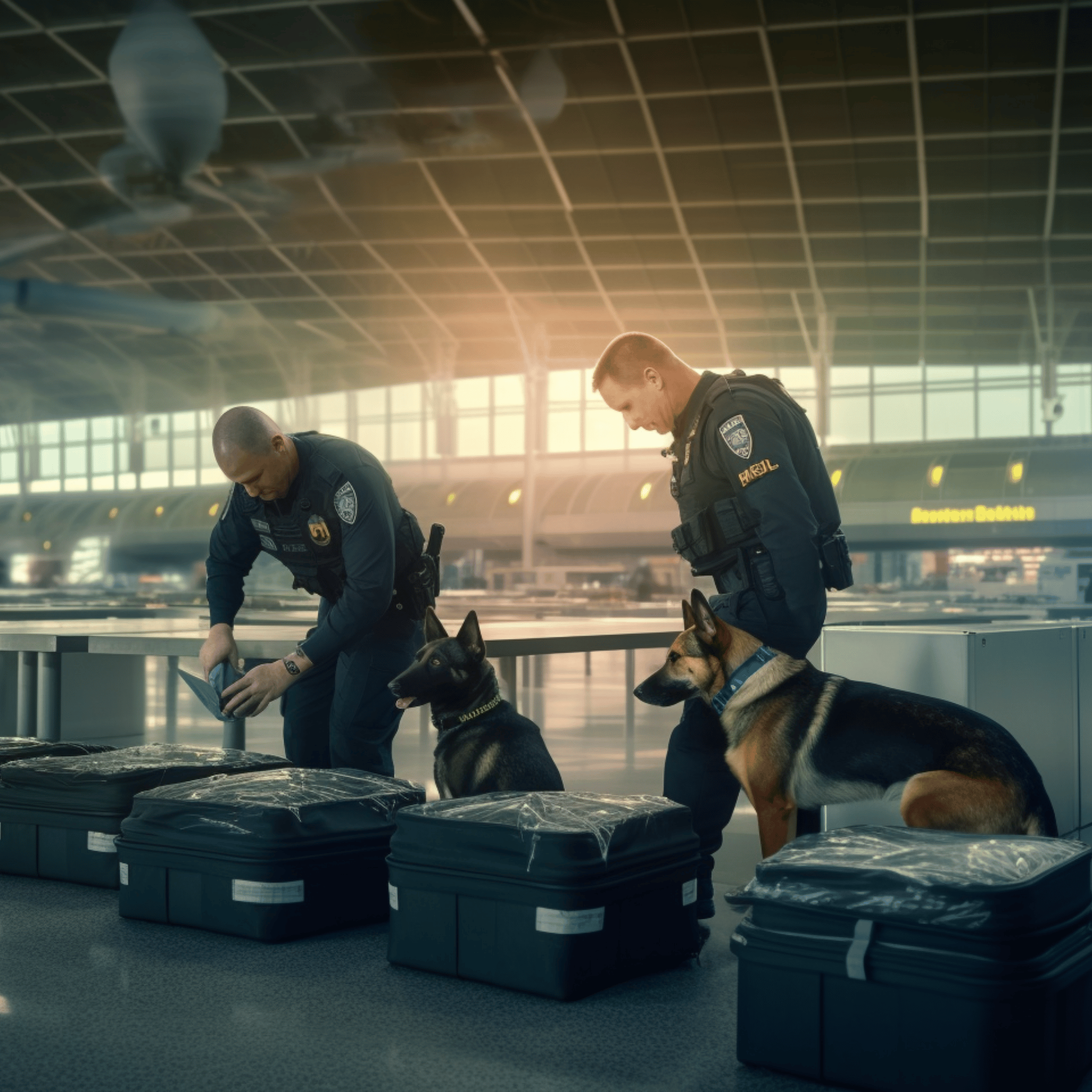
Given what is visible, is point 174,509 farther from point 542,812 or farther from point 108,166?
point 542,812

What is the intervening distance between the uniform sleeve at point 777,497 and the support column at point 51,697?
394cm

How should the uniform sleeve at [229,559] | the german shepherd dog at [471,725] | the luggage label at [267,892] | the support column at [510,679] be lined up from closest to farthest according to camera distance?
the luggage label at [267,892], the german shepherd dog at [471,725], the uniform sleeve at [229,559], the support column at [510,679]

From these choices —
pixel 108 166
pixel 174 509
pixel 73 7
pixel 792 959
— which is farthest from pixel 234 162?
pixel 792 959

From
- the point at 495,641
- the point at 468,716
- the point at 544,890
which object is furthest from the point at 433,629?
the point at 544,890

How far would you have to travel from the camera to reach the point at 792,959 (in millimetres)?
2135

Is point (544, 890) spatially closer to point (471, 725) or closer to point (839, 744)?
point (839, 744)

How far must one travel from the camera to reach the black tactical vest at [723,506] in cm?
297

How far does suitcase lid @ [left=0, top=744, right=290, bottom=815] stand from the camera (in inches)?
143

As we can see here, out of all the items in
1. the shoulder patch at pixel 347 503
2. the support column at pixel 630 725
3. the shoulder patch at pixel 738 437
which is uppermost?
the shoulder patch at pixel 738 437

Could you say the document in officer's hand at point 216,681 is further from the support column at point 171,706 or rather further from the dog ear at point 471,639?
the support column at point 171,706

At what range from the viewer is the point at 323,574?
12.5 ft

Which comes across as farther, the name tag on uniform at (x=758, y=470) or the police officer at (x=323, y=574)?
the police officer at (x=323, y=574)

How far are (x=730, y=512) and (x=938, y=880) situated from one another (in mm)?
1166

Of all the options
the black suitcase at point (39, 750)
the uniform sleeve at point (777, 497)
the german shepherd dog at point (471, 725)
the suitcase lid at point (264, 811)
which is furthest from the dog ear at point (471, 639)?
the black suitcase at point (39, 750)
